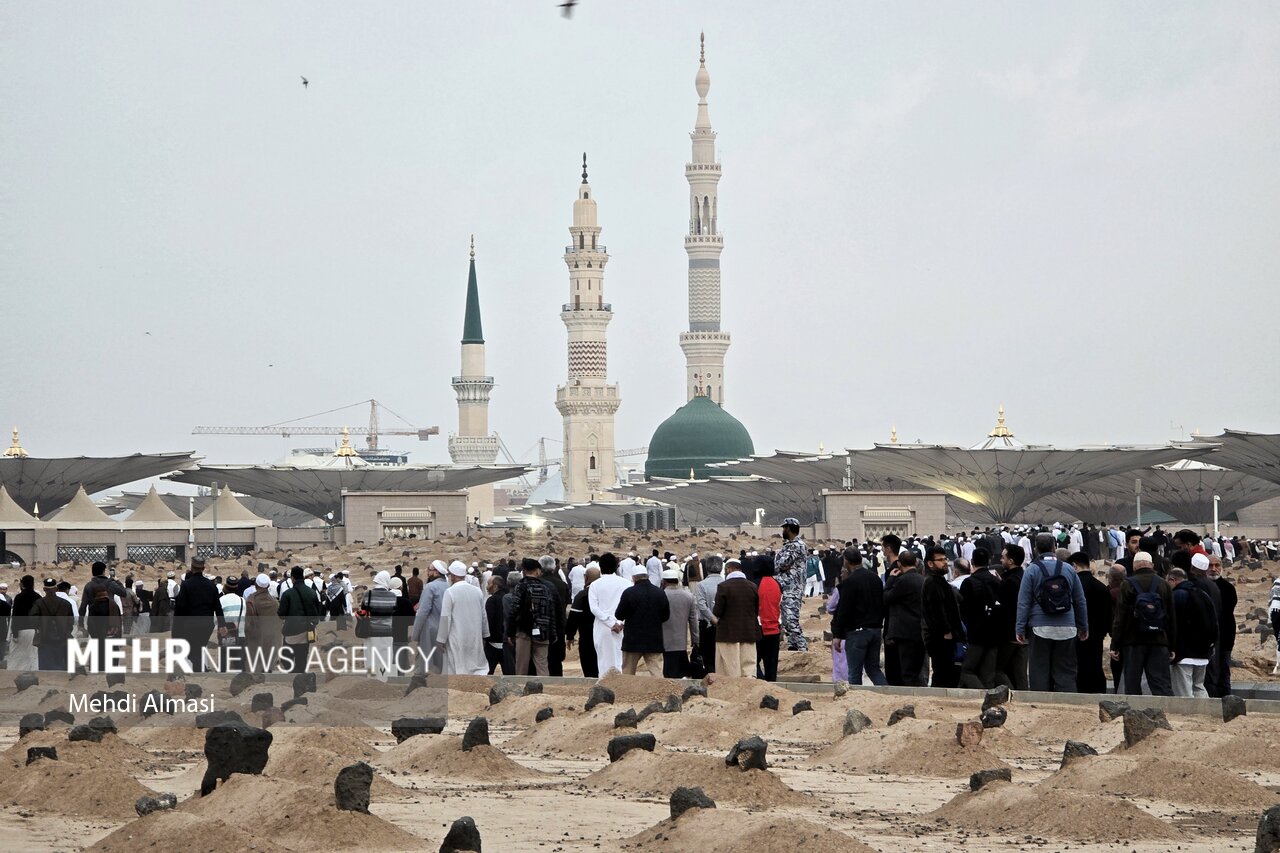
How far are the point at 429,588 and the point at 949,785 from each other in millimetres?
5945

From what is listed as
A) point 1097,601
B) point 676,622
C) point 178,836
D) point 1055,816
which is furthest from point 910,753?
point 178,836

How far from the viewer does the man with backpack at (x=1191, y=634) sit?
11.2 metres

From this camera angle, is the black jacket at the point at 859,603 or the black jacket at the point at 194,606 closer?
the black jacket at the point at 859,603

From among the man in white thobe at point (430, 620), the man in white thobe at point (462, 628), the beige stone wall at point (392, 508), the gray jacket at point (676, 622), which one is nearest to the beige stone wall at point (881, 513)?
the beige stone wall at point (392, 508)

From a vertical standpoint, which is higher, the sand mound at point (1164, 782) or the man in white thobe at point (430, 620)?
the man in white thobe at point (430, 620)

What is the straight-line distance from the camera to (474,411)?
113 m

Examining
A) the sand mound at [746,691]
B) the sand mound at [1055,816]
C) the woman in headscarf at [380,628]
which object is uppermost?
the woman in headscarf at [380,628]

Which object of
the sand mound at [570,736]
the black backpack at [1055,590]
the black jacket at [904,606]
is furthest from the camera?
the black jacket at [904,606]

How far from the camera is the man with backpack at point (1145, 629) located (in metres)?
11.2

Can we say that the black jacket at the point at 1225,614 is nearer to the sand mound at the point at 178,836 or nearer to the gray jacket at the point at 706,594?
the gray jacket at the point at 706,594

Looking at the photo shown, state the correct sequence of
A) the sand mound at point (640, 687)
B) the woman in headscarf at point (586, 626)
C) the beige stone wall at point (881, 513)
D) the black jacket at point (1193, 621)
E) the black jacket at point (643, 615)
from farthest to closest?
the beige stone wall at point (881, 513), the woman in headscarf at point (586, 626), the black jacket at point (643, 615), the sand mound at point (640, 687), the black jacket at point (1193, 621)

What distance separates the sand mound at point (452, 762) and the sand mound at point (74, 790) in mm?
1466

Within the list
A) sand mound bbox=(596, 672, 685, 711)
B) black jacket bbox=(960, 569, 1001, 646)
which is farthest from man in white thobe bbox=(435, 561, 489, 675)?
black jacket bbox=(960, 569, 1001, 646)

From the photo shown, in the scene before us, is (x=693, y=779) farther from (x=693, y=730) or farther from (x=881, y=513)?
(x=881, y=513)
